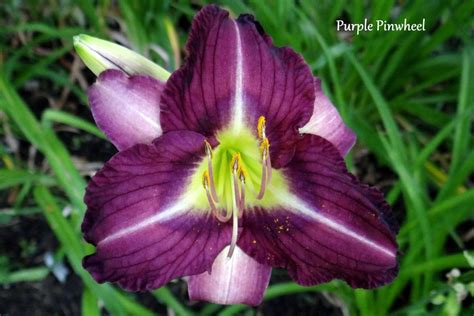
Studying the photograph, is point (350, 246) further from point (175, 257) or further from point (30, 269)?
point (30, 269)

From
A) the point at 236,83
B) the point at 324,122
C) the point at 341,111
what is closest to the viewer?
the point at 236,83

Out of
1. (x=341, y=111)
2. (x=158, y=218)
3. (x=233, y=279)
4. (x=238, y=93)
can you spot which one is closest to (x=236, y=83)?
(x=238, y=93)

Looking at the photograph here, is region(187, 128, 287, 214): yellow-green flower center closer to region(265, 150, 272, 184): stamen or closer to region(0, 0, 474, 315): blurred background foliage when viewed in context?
region(265, 150, 272, 184): stamen

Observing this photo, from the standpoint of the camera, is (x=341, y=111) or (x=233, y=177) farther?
(x=341, y=111)

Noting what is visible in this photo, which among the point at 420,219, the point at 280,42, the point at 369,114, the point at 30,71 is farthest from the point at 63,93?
the point at 420,219

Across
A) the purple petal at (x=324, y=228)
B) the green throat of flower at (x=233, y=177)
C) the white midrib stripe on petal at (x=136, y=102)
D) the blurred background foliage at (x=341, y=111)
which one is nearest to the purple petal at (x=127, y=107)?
the white midrib stripe on petal at (x=136, y=102)

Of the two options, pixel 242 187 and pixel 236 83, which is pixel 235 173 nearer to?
pixel 242 187

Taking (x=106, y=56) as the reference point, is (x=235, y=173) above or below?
below
